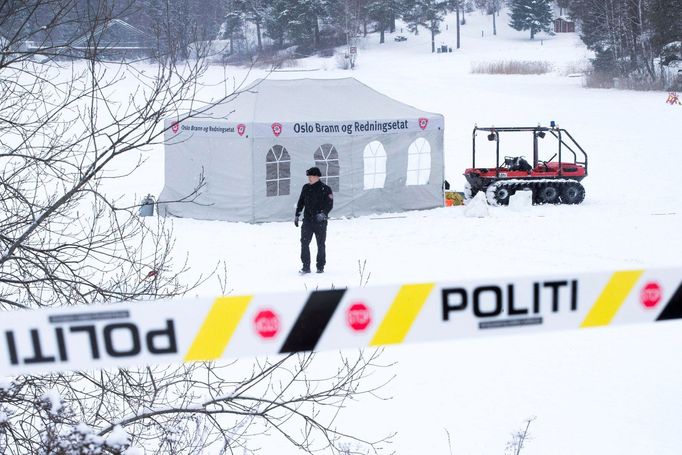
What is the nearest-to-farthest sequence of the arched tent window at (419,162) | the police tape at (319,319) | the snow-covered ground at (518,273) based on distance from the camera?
the police tape at (319,319) < the snow-covered ground at (518,273) < the arched tent window at (419,162)

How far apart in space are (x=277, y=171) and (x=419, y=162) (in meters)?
3.20

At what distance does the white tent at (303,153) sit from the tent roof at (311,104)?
2 cm

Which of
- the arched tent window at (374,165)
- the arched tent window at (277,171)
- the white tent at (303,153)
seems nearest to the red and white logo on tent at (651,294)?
the white tent at (303,153)

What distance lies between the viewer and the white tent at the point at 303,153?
18.2m

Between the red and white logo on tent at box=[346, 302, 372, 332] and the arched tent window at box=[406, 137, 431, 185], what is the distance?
671 inches

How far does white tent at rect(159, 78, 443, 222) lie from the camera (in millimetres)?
18234

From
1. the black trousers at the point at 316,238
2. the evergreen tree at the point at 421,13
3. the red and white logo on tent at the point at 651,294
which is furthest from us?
the evergreen tree at the point at 421,13

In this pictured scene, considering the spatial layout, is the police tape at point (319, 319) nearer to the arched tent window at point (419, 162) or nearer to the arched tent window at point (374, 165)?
the arched tent window at point (374, 165)

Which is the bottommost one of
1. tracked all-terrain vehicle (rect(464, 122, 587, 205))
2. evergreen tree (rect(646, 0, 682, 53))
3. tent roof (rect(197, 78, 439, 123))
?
tracked all-terrain vehicle (rect(464, 122, 587, 205))

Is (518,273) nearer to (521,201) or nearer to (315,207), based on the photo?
(315,207)

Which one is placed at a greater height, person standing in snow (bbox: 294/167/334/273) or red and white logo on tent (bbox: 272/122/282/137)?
red and white logo on tent (bbox: 272/122/282/137)

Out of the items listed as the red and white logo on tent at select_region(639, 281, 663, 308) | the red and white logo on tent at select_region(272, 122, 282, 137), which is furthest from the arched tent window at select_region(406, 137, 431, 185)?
the red and white logo on tent at select_region(639, 281, 663, 308)

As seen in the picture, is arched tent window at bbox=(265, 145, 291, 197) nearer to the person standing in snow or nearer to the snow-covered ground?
the snow-covered ground

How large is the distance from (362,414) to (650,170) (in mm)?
20450
